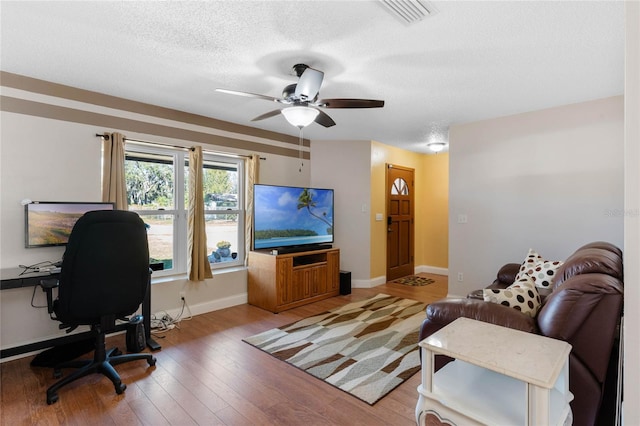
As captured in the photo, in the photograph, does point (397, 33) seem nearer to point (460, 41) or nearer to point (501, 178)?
point (460, 41)

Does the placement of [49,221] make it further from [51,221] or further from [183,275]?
[183,275]

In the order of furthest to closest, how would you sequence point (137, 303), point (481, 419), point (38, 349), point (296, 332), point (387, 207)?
point (387, 207)
point (296, 332)
point (38, 349)
point (137, 303)
point (481, 419)

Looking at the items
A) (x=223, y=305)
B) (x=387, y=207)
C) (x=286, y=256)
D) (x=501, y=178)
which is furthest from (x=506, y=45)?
(x=223, y=305)

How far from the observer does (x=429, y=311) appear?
80.9 inches

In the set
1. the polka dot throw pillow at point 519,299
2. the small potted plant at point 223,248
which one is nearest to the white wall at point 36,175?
the small potted plant at point 223,248

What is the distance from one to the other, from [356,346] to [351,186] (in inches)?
111

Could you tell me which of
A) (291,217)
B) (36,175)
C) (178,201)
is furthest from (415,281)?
(36,175)

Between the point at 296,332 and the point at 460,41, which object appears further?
the point at 296,332

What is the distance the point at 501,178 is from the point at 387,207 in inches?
77.7

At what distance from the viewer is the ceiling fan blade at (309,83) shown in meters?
2.31

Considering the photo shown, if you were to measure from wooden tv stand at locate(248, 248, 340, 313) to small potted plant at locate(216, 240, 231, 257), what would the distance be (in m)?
0.34

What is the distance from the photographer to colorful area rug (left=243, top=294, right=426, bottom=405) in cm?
237

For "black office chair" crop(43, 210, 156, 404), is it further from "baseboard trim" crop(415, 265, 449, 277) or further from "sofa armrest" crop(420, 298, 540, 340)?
"baseboard trim" crop(415, 265, 449, 277)

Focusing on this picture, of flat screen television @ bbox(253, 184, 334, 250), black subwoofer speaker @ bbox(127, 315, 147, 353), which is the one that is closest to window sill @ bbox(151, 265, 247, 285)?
flat screen television @ bbox(253, 184, 334, 250)
